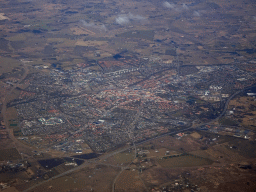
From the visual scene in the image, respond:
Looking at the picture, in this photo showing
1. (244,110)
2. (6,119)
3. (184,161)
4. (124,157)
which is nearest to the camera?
(184,161)

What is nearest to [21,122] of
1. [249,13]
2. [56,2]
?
[56,2]

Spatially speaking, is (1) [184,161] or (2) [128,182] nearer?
(2) [128,182]

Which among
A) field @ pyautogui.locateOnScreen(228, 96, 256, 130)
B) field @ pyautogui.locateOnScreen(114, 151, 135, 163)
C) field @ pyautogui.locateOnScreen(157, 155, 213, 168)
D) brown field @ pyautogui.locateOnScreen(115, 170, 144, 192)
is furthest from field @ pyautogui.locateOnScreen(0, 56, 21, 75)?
field @ pyautogui.locateOnScreen(228, 96, 256, 130)

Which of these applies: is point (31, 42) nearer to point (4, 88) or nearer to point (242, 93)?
point (4, 88)

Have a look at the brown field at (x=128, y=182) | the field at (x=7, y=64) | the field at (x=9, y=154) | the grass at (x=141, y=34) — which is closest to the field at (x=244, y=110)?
the brown field at (x=128, y=182)

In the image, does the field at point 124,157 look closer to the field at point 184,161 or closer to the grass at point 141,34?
the field at point 184,161

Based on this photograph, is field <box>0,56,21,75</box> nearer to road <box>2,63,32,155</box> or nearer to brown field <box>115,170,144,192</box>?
road <box>2,63,32,155</box>

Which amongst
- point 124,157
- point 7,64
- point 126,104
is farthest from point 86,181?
point 7,64

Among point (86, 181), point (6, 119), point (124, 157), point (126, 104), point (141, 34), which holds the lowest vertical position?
point (124, 157)

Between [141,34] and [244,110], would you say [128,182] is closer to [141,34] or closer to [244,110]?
[244,110]

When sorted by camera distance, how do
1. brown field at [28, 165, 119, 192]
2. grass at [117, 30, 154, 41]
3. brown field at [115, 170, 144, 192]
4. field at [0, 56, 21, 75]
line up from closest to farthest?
1. brown field at [28, 165, 119, 192]
2. brown field at [115, 170, 144, 192]
3. field at [0, 56, 21, 75]
4. grass at [117, 30, 154, 41]
